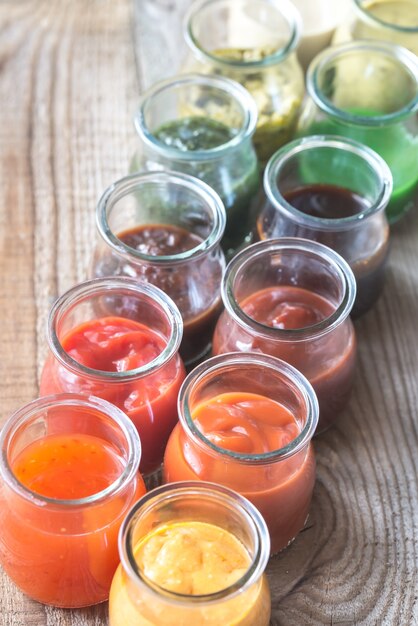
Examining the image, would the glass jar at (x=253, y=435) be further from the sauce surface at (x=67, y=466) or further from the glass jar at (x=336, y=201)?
the glass jar at (x=336, y=201)

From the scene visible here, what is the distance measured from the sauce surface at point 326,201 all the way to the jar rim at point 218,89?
12 centimetres

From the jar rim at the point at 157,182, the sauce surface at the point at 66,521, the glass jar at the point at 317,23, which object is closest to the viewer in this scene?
the sauce surface at the point at 66,521

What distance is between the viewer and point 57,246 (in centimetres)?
168

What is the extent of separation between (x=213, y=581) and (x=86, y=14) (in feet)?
4.36

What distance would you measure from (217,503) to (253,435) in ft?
0.38

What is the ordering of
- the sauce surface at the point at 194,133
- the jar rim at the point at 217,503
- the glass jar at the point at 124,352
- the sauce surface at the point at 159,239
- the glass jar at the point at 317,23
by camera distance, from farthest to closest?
the glass jar at the point at 317,23 < the sauce surface at the point at 194,133 < the sauce surface at the point at 159,239 < the glass jar at the point at 124,352 < the jar rim at the point at 217,503

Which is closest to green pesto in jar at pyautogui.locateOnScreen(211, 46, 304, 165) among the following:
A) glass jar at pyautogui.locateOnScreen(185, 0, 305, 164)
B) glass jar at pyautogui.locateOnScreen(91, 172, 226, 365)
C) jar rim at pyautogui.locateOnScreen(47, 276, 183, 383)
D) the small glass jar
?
glass jar at pyautogui.locateOnScreen(185, 0, 305, 164)

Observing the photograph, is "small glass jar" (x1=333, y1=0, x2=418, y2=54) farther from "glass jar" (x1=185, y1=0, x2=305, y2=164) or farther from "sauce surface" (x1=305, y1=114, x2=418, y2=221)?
"sauce surface" (x1=305, y1=114, x2=418, y2=221)

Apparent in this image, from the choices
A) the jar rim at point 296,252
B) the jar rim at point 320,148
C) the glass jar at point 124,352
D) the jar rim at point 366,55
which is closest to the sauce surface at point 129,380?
the glass jar at point 124,352

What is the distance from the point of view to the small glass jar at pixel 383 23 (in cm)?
182

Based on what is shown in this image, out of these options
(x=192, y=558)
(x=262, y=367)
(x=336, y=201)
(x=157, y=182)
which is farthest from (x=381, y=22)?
(x=192, y=558)

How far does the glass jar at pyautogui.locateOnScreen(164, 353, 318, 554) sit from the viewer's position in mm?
1199

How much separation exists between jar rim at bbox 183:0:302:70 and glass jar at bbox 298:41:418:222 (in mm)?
57

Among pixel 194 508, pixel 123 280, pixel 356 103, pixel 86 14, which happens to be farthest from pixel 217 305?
pixel 86 14
